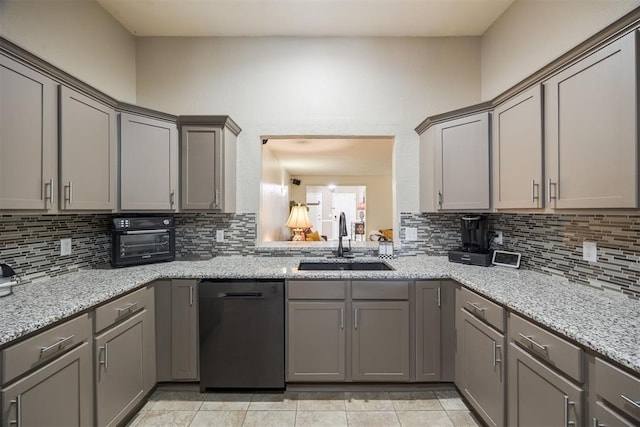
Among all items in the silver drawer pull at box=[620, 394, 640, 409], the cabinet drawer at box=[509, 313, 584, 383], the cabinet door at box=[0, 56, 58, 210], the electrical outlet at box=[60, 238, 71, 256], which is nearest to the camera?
the silver drawer pull at box=[620, 394, 640, 409]

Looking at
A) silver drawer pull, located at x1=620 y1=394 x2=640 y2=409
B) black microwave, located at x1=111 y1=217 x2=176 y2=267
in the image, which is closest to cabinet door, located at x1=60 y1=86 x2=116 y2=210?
black microwave, located at x1=111 y1=217 x2=176 y2=267

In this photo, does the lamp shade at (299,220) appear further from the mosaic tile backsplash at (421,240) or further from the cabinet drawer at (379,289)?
the cabinet drawer at (379,289)

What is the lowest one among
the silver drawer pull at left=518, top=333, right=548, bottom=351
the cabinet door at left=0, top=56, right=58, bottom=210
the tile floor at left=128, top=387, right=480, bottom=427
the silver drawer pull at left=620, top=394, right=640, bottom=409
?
the tile floor at left=128, top=387, right=480, bottom=427

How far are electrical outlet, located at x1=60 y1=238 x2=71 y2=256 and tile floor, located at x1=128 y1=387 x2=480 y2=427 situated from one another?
116 centimetres

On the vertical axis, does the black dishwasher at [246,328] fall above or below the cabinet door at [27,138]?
below

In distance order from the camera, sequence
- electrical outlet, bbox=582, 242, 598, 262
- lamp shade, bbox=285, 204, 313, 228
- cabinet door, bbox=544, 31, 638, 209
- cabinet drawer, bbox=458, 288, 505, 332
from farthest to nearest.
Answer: lamp shade, bbox=285, 204, 313, 228 → electrical outlet, bbox=582, 242, 598, 262 → cabinet drawer, bbox=458, 288, 505, 332 → cabinet door, bbox=544, 31, 638, 209

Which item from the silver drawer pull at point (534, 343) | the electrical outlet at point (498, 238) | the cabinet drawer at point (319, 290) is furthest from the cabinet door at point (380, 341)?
the electrical outlet at point (498, 238)

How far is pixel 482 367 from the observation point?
1727 mm

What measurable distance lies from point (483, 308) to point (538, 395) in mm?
477

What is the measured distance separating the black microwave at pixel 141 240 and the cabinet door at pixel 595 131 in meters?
2.64

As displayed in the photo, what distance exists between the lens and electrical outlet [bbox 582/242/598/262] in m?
1.68

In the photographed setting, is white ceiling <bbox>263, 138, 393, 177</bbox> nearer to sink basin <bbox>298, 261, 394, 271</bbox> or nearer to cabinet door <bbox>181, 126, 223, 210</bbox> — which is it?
cabinet door <bbox>181, 126, 223, 210</bbox>

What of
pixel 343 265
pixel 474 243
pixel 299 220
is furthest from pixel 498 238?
pixel 299 220

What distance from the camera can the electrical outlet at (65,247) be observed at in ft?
6.72
